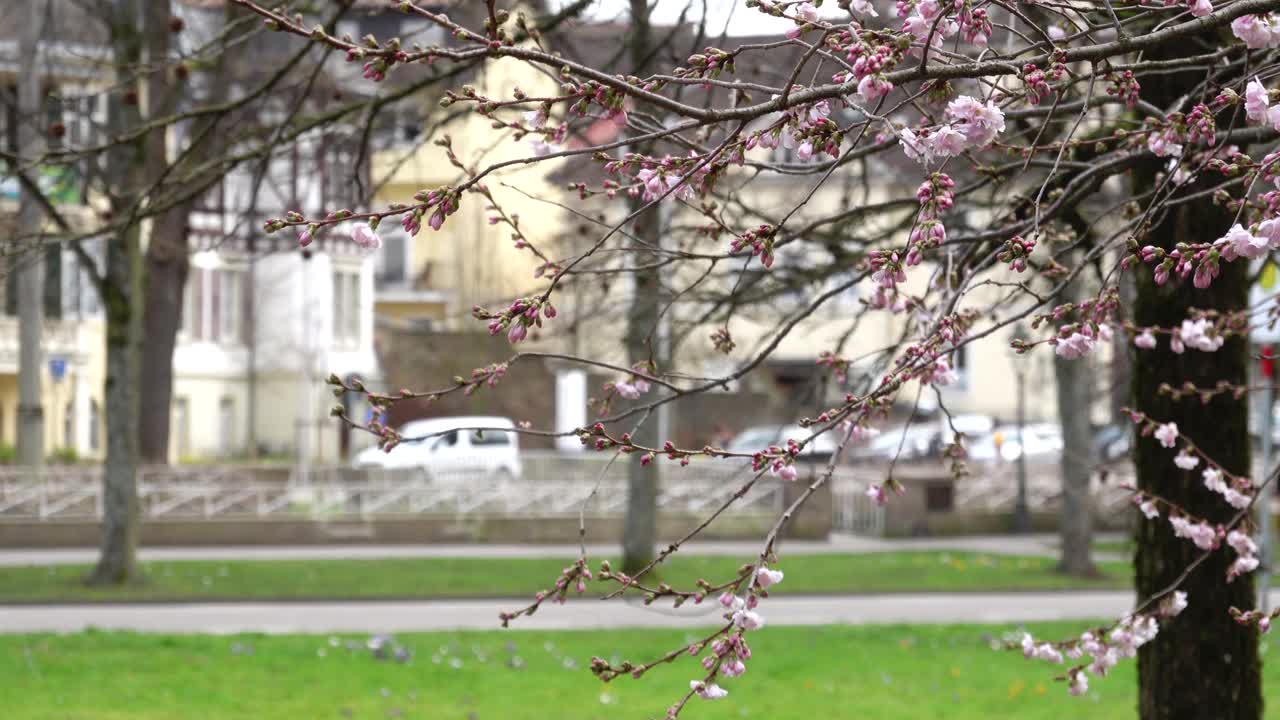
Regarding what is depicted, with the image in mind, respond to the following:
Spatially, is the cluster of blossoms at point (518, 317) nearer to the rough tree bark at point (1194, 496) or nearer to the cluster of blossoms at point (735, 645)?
the cluster of blossoms at point (735, 645)

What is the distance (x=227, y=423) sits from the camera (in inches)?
2085

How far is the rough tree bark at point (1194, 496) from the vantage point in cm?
709

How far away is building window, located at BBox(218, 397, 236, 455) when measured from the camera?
52469 millimetres

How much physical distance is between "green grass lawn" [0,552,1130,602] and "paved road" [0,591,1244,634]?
512 millimetres

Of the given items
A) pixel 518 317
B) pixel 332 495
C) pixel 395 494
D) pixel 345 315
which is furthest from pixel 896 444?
pixel 518 317

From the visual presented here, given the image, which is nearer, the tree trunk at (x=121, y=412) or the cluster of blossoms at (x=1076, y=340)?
the cluster of blossoms at (x=1076, y=340)

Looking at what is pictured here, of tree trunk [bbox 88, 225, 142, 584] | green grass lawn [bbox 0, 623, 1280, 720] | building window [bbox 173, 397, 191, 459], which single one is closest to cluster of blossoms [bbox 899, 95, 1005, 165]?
green grass lawn [bbox 0, 623, 1280, 720]

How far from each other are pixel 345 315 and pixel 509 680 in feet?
136

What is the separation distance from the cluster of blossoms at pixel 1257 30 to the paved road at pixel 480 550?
772 inches

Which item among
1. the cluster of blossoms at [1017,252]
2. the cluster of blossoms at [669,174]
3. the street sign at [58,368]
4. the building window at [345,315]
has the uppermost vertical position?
the building window at [345,315]

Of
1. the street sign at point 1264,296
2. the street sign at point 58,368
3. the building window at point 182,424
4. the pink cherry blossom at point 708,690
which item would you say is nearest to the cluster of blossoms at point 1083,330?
the pink cherry blossom at point 708,690

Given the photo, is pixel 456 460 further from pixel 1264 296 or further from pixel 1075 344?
pixel 1075 344

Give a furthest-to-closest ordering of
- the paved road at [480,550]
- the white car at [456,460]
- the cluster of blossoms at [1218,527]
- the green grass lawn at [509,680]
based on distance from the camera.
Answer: the white car at [456,460] → the paved road at [480,550] → the green grass lawn at [509,680] → the cluster of blossoms at [1218,527]

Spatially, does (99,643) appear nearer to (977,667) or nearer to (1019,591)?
(977,667)
